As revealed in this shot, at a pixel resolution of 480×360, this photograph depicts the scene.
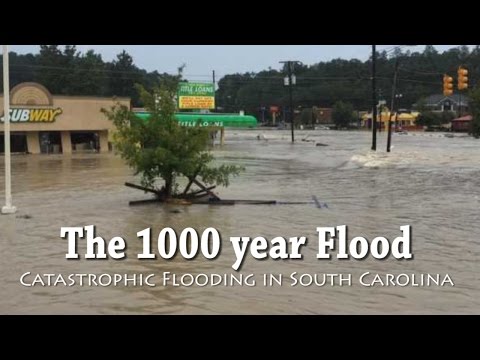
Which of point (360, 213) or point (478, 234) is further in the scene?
point (360, 213)

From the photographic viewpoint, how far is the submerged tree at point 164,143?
19406 millimetres

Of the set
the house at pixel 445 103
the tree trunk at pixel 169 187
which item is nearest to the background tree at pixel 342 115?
the house at pixel 445 103

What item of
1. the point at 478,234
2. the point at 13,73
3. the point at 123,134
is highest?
the point at 13,73

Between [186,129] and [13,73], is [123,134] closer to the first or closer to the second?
[186,129]

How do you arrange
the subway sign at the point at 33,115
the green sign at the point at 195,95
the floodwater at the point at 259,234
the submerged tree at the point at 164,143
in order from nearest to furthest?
the floodwater at the point at 259,234 < the submerged tree at the point at 164,143 < the subway sign at the point at 33,115 < the green sign at the point at 195,95

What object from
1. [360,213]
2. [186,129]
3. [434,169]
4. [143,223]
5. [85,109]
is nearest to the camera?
[143,223]

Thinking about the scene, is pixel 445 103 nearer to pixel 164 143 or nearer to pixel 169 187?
pixel 169 187

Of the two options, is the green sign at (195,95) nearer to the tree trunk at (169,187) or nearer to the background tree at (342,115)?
the tree trunk at (169,187)

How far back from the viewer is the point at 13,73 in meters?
118

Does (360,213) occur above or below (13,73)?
below

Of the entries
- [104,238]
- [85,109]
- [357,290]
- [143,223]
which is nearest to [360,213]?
[143,223]

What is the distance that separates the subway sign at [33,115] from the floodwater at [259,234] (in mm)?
23944

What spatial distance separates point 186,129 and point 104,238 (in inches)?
275

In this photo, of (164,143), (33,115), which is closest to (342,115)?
(33,115)
